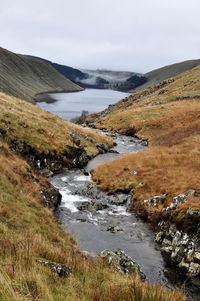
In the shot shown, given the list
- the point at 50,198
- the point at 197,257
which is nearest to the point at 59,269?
the point at 197,257

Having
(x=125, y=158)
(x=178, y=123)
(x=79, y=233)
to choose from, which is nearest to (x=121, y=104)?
(x=178, y=123)

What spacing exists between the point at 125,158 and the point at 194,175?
12.7 meters

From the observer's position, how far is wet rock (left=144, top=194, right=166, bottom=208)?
2008 centimetres

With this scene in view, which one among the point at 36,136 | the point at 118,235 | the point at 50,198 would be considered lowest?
the point at 118,235

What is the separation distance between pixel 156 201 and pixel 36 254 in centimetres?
1501

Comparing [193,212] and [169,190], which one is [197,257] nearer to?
[193,212]

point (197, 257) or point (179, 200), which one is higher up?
point (179, 200)

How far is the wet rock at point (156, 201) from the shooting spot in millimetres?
20084

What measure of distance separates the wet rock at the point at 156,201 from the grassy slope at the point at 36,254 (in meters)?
8.72

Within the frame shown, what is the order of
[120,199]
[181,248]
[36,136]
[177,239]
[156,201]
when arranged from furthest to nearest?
[36,136] → [120,199] → [156,201] → [177,239] → [181,248]

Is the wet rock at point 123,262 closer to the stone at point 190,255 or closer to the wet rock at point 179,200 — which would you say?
the stone at point 190,255

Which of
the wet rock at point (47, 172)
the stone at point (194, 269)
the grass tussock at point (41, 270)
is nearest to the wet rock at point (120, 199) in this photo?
the wet rock at point (47, 172)

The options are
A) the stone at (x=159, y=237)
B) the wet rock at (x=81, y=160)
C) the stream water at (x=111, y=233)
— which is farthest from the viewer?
the wet rock at (x=81, y=160)

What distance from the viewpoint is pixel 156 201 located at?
799 inches
